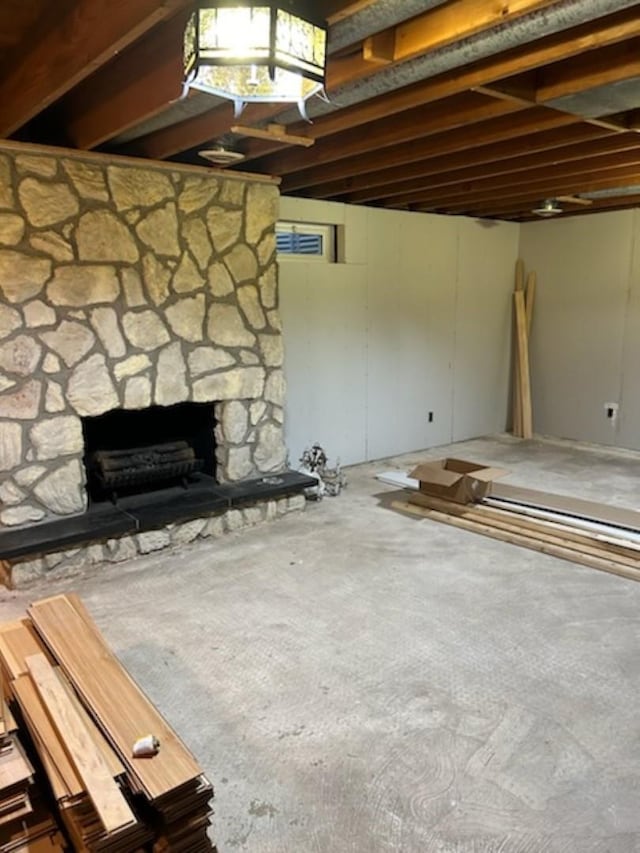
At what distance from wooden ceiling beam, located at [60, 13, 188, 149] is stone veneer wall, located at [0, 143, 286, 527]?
13.9 inches

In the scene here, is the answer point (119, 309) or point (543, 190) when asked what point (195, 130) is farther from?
point (543, 190)

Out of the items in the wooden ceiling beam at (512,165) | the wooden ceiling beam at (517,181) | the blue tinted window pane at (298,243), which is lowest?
the blue tinted window pane at (298,243)

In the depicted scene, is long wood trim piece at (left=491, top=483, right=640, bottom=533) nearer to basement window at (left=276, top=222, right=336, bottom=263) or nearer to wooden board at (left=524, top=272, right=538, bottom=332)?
basement window at (left=276, top=222, right=336, bottom=263)

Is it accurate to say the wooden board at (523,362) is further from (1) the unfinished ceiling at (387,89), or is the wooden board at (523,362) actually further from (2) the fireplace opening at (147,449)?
(2) the fireplace opening at (147,449)

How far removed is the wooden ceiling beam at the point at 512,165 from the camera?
3.55 m

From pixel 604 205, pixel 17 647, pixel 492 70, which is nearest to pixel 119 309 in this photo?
pixel 17 647

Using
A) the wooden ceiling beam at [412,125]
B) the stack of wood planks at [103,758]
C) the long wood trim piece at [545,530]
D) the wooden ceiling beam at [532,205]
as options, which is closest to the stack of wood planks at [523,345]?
the wooden ceiling beam at [532,205]

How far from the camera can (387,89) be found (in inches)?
96.2

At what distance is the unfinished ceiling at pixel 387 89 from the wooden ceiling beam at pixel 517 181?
2cm

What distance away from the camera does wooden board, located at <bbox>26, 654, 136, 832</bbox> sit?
4.76 feet

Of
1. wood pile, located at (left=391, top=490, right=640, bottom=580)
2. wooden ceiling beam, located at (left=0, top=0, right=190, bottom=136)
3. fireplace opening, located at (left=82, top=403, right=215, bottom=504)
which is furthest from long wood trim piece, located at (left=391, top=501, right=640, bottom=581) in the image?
wooden ceiling beam, located at (left=0, top=0, right=190, bottom=136)

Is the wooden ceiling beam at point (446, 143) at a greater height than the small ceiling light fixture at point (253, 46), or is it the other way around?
the wooden ceiling beam at point (446, 143)

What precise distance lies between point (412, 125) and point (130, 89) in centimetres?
132

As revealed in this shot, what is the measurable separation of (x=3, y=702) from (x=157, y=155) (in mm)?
2928
